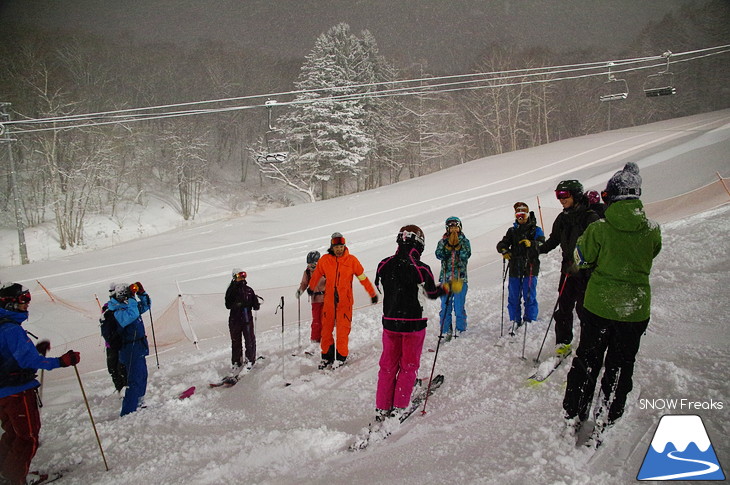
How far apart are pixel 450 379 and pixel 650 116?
45.1m

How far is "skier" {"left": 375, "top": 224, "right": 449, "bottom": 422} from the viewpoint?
3637 millimetres

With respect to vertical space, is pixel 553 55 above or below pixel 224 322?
above

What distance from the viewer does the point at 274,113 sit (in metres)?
44.2

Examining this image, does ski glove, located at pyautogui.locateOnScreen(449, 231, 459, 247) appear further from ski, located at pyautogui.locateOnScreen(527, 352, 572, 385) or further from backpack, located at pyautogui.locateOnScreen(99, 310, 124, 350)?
backpack, located at pyautogui.locateOnScreen(99, 310, 124, 350)

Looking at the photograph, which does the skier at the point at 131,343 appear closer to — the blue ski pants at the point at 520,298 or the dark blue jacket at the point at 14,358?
the dark blue jacket at the point at 14,358

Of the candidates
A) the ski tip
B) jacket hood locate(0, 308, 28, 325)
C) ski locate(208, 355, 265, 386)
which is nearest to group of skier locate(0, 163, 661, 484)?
jacket hood locate(0, 308, 28, 325)

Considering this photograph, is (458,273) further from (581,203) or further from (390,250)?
(390,250)

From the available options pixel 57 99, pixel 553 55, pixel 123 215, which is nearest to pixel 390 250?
pixel 123 215

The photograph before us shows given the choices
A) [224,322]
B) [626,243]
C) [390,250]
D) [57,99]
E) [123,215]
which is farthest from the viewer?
[123,215]

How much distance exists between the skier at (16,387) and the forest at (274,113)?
70.8ft

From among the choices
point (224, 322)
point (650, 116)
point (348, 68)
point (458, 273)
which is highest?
point (348, 68)

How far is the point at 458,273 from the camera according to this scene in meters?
5.65

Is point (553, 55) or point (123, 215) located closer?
point (123, 215)

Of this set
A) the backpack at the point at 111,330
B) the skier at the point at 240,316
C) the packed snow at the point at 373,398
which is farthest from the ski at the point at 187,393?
the backpack at the point at 111,330
